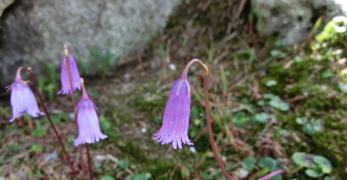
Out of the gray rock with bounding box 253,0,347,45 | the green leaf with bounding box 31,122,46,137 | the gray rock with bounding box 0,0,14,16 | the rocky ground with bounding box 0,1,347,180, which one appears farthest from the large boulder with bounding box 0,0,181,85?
the gray rock with bounding box 253,0,347,45

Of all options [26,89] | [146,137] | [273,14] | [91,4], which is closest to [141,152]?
[146,137]

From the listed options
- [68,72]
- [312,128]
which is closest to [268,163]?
[312,128]

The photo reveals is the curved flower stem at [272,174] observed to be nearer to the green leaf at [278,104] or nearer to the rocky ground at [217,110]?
the rocky ground at [217,110]

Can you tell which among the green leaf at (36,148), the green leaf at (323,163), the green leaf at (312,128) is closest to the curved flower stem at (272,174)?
the green leaf at (323,163)

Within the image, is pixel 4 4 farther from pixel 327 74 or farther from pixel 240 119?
pixel 327 74

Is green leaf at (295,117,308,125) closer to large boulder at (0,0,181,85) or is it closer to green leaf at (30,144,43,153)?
large boulder at (0,0,181,85)

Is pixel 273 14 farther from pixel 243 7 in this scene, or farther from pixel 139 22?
pixel 139 22
